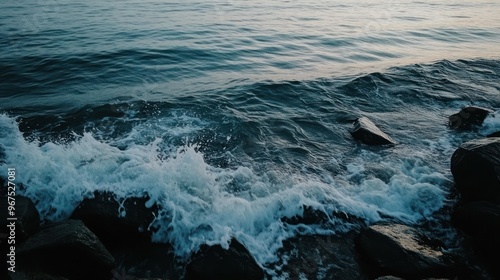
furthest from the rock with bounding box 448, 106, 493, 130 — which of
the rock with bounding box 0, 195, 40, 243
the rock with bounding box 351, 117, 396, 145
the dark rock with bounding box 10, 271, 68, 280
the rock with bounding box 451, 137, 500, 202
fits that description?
the rock with bounding box 0, 195, 40, 243

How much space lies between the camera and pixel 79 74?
39.9 feet

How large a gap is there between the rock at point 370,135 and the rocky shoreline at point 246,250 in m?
2.29

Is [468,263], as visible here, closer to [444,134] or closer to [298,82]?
[444,134]

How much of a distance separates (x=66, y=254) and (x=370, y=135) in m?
6.70

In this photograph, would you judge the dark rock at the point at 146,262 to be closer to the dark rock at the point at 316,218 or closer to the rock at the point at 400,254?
the dark rock at the point at 316,218

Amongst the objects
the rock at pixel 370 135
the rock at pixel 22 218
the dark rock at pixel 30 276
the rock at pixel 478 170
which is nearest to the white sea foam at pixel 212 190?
the rock at pixel 478 170

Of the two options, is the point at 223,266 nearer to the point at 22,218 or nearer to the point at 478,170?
the point at 22,218

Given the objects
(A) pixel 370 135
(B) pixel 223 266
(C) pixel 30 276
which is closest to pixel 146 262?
(B) pixel 223 266

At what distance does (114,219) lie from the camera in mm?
4957

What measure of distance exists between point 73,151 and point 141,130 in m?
1.80

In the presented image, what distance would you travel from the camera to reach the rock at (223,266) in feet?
13.9

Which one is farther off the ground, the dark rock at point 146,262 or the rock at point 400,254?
the rock at point 400,254

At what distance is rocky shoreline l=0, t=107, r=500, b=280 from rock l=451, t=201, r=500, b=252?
0.04ft

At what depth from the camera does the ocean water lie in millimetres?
5715
